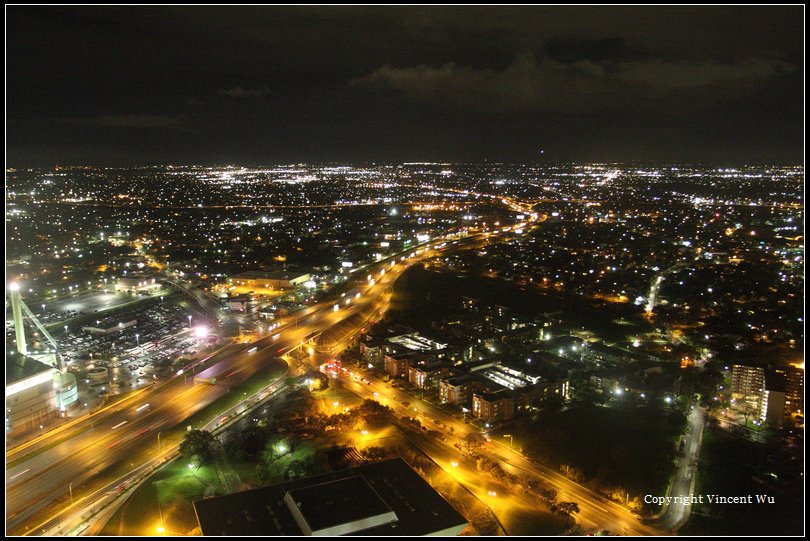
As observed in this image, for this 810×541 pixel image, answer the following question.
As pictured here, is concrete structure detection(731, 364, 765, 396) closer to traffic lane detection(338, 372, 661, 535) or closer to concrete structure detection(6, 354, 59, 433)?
traffic lane detection(338, 372, 661, 535)

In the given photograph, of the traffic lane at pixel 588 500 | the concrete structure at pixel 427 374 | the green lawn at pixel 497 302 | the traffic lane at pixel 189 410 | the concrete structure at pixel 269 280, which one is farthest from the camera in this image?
the concrete structure at pixel 269 280

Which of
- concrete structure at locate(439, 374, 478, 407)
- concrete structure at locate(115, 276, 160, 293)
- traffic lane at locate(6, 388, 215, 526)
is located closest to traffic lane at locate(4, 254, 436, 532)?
traffic lane at locate(6, 388, 215, 526)

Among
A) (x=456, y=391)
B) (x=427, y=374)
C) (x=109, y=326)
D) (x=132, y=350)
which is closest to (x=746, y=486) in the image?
(x=456, y=391)

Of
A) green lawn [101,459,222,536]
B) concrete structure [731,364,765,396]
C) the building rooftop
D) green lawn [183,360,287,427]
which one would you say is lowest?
green lawn [183,360,287,427]

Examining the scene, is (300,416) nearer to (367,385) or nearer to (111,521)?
(367,385)

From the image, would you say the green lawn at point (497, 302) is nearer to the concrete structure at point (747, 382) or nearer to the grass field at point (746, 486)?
the concrete structure at point (747, 382)

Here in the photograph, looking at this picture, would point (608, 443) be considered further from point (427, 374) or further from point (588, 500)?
point (427, 374)

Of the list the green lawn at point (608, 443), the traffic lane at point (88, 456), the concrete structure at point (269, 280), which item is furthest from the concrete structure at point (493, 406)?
the concrete structure at point (269, 280)
